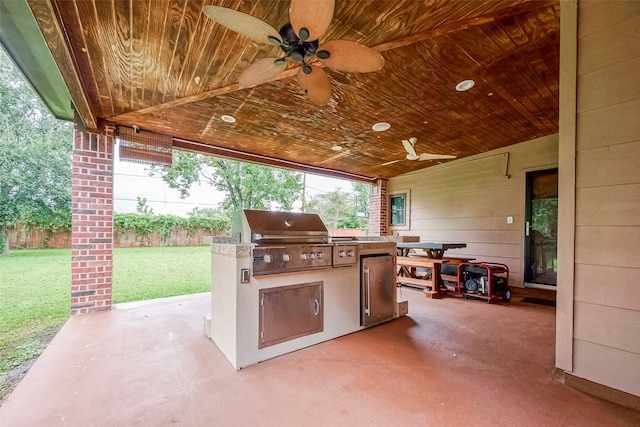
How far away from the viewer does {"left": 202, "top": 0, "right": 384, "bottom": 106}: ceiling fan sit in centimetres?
149

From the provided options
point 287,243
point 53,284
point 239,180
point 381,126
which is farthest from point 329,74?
point 239,180

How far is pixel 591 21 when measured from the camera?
67.4 inches

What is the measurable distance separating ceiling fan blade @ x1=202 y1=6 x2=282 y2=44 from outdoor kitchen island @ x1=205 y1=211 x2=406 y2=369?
1401 millimetres

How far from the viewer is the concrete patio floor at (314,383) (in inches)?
56.5

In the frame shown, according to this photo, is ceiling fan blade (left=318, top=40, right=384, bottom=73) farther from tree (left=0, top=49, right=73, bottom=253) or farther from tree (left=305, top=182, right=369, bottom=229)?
tree (left=305, top=182, right=369, bottom=229)

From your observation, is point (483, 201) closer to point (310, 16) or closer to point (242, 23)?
point (310, 16)

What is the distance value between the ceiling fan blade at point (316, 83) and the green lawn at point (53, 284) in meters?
3.12

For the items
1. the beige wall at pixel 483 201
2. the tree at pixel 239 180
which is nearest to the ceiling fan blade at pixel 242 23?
the beige wall at pixel 483 201

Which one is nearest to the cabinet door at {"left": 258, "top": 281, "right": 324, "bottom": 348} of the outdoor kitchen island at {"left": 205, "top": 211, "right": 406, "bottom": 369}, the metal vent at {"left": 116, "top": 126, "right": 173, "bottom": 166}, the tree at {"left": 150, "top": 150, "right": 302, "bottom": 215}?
the outdoor kitchen island at {"left": 205, "top": 211, "right": 406, "bottom": 369}

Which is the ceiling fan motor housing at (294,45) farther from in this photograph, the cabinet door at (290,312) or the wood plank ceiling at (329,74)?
the cabinet door at (290,312)

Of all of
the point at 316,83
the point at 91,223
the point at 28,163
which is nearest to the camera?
the point at 316,83

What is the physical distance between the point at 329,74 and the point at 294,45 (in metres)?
0.98

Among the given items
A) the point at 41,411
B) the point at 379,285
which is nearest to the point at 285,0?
the point at 379,285

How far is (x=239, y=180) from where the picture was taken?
8984 mm
